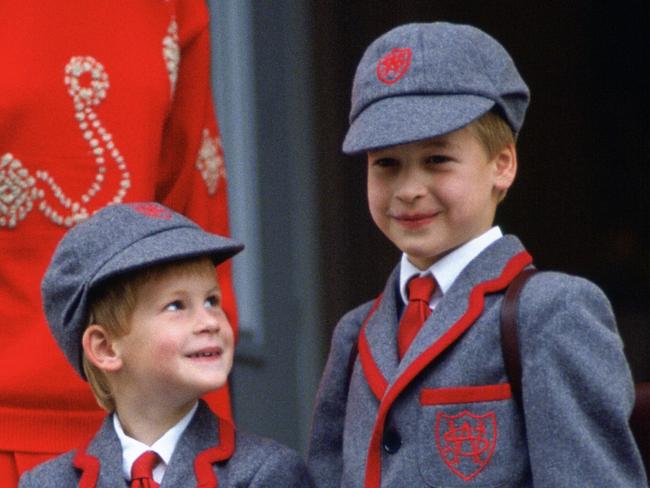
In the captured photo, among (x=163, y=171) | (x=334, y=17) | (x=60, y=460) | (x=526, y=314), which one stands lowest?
(x=60, y=460)

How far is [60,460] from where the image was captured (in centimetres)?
282

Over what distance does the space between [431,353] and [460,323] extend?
61mm

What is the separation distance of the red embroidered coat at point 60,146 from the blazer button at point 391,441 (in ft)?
2.18

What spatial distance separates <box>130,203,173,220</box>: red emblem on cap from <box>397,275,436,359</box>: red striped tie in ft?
1.42

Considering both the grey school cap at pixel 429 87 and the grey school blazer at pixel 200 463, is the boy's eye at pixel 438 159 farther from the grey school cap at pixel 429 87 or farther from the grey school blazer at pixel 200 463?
the grey school blazer at pixel 200 463

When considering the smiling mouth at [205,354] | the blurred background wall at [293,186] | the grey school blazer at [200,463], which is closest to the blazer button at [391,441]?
the grey school blazer at [200,463]

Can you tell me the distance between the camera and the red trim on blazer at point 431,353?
255 cm

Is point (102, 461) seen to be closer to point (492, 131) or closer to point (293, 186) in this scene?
point (492, 131)

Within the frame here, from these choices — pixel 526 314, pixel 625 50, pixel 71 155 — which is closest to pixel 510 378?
pixel 526 314

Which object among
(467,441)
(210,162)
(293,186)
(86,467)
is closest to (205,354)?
(86,467)

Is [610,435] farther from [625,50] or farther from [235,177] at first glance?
[625,50]

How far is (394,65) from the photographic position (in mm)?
2660

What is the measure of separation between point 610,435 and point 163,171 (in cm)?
113

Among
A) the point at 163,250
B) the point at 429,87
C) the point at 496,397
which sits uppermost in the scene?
Result: the point at 429,87
